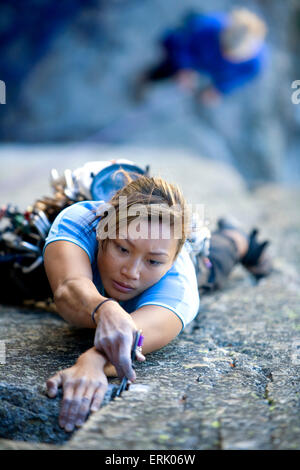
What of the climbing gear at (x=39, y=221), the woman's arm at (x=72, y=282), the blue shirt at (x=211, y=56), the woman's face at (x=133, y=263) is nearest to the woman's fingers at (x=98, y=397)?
the woman's arm at (x=72, y=282)

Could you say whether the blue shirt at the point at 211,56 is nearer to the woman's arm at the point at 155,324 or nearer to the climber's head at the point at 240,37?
the climber's head at the point at 240,37

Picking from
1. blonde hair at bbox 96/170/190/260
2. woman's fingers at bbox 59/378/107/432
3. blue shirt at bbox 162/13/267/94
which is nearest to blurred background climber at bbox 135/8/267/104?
blue shirt at bbox 162/13/267/94

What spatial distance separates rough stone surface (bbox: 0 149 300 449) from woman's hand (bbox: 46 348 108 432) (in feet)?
0.07

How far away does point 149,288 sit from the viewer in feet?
3.48

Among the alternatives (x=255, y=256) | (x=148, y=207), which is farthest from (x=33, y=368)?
(x=255, y=256)

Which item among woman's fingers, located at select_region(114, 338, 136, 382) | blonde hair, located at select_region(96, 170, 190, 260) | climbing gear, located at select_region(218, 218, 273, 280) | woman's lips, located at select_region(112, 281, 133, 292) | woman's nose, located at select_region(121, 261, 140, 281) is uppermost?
blonde hair, located at select_region(96, 170, 190, 260)

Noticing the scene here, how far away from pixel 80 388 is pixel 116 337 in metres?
0.10

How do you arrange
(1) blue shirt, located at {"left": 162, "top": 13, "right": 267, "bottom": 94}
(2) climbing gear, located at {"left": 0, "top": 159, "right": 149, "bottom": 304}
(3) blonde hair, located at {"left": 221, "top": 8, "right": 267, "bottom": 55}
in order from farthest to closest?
(1) blue shirt, located at {"left": 162, "top": 13, "right": 267, "bottom": 94}, (3) blonde hair, located at {"left": 221, "top": 8, "right": 267, "bottom": 55}, (2) climbing gear, located at {"left": 0, "top": 159, "right": 149, "bottom": 304}

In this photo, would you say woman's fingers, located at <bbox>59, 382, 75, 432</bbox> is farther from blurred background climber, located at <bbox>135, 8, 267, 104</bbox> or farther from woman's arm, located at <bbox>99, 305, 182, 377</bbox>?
blurred background climber, located at <bbox>135, 8, 267, 104</bbox>

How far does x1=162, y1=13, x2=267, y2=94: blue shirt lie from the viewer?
3850 millimetres

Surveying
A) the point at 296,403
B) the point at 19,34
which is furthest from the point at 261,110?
the point at 296,403

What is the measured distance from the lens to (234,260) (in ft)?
5.84

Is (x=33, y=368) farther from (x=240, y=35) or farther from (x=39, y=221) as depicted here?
(x=240, y=35)

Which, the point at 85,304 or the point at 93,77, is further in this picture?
the point at 93,77
